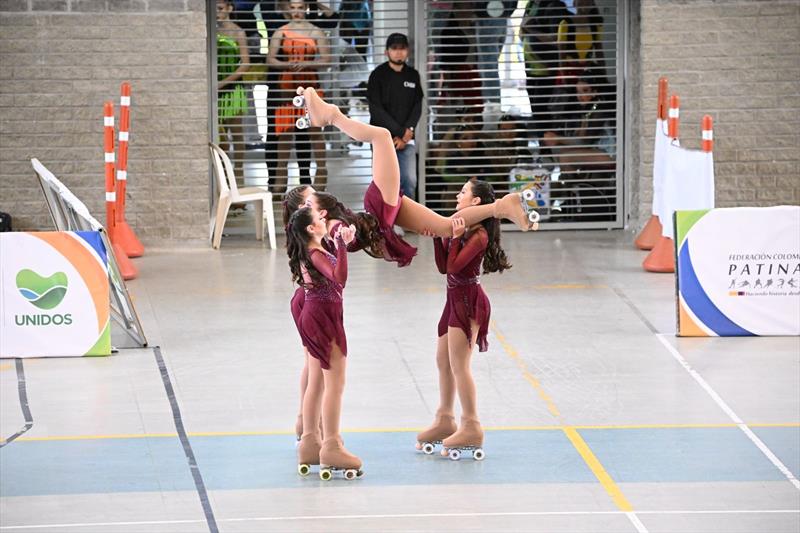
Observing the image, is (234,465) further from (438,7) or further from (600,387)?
(438,7)

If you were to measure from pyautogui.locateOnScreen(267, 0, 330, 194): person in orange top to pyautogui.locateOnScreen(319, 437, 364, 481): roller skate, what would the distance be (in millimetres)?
8920

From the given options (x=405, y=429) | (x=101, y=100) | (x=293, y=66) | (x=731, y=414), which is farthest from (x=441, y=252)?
(x=293, y=66)

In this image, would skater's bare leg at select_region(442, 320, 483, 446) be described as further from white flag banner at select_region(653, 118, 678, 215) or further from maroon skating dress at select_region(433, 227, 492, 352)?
white flag banner at select_region(653, 118, 678, 215)

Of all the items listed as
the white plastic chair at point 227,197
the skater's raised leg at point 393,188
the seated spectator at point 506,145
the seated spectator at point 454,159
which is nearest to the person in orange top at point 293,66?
the white plastic chair at point 227,197

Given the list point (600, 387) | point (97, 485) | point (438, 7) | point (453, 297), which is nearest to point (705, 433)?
point (600, 387)

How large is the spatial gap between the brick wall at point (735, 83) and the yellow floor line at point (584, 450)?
240 inches

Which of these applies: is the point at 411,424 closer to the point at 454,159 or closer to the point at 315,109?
the point at 315,109

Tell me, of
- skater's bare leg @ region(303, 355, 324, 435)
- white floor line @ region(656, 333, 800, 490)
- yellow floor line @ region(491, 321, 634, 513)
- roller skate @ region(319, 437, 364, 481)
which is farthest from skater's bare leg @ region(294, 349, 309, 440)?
A: white floor line @ region(656, 333, 800, 490)

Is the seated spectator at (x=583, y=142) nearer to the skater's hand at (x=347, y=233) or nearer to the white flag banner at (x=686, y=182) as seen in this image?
the white flag banner at (x=686, y=182)

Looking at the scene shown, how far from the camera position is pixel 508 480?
7484 mm

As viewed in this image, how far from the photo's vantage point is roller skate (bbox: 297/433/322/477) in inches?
298

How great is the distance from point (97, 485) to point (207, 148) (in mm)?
8349

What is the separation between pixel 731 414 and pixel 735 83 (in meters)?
7.60

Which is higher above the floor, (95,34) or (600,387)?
(95,34)
